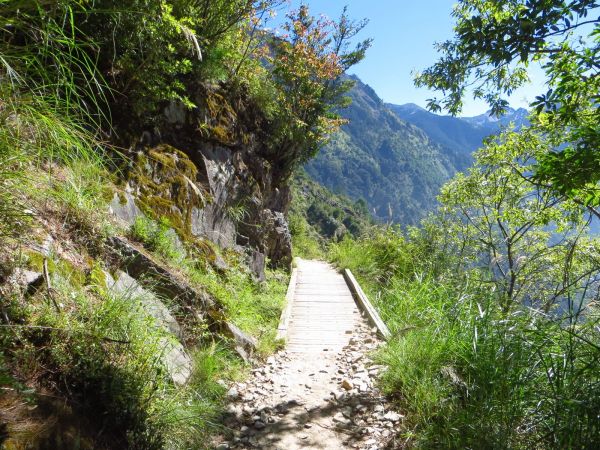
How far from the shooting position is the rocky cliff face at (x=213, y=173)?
534cm

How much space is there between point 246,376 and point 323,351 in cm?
135

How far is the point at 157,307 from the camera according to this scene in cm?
328

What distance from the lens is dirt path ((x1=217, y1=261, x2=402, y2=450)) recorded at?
3013 mm

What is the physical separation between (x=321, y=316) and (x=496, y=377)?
4316 mm

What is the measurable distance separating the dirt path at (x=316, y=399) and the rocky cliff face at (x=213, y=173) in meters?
2.44

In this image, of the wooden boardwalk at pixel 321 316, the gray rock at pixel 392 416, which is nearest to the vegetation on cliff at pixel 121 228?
the wooden boardwalk at pixel 321 316

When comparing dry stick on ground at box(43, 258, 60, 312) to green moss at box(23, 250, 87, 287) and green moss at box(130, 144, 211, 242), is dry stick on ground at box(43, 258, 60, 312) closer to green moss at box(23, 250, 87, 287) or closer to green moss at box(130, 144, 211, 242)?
green moss at box(23, 250, 87, 287)

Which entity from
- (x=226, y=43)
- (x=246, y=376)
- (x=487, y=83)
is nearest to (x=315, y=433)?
(x=246, y=376)

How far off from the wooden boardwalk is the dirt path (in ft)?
0.06

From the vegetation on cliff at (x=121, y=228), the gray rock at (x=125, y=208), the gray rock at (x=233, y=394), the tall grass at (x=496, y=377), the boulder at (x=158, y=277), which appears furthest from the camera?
the gray rock at (x=125, y=208)

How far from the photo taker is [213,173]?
7.16 meters

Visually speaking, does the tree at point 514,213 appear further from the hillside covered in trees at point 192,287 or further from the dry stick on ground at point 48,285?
the dry stick on ground at point 48,285

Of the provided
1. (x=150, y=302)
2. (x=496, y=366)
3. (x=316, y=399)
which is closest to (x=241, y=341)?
(x=316, y=399)

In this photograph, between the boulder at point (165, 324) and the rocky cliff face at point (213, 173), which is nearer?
the boulder at point (165, 324)
